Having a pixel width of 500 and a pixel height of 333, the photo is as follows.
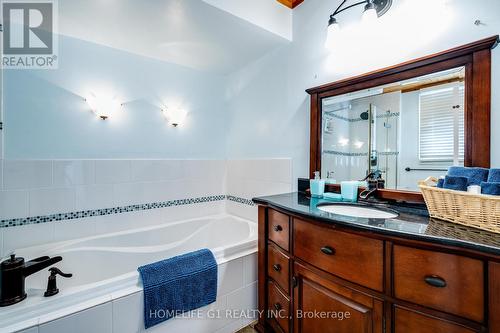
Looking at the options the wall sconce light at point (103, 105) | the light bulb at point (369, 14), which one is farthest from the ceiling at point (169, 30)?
the light bulb at point (369, 14)

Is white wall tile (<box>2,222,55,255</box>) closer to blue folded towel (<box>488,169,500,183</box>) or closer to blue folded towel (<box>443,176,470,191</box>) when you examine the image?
blue folded towel (<box>443,176,470,191</box>)

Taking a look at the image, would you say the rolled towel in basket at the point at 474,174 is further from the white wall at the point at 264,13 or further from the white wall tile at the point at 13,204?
the white wall tile at the point at 13,204

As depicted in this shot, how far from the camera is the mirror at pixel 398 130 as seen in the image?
1.17 meters

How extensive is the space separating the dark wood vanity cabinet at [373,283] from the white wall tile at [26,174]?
1.79 metres

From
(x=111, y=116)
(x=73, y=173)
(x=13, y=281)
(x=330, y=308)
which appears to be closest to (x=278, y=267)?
(x=330, y=308)

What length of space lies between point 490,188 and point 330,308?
80cm

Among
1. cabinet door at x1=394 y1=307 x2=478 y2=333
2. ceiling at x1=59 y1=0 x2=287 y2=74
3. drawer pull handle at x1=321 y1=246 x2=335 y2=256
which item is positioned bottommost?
cabinet door at x1=394 y1=307 x2=478 y2=333

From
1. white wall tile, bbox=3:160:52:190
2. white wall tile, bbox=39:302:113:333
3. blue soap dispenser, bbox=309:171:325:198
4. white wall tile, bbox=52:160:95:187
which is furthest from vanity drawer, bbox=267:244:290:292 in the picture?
white wall tile, bbox=3:160:52:190

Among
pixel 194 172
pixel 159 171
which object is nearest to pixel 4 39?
pixel 159 171

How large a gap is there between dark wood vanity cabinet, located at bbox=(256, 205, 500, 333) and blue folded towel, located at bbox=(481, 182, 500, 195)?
0.34m

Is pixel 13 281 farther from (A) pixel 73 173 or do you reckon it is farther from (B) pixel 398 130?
(B) pixel 398 130

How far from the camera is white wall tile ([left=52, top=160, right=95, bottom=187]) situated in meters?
1.78

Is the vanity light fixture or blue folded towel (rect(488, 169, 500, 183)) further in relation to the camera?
the vanity light fixture

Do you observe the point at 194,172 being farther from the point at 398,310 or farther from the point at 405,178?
the point at 398,310
